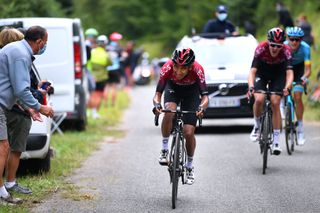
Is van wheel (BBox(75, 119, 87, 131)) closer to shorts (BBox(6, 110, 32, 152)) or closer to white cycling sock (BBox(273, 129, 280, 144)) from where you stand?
white cycling sock (BBox(273, 129, 280, 144))

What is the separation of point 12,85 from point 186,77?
211 cm

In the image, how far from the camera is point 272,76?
12.8 meters

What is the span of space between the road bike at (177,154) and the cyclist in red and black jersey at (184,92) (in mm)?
112

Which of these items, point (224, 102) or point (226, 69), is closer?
point (224, 102)

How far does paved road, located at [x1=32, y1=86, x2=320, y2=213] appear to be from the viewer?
951 centimetres

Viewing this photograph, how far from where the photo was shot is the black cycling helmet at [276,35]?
39.8 ft

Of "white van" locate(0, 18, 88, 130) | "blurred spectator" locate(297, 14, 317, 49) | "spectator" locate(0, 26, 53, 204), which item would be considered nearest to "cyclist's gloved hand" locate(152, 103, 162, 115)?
"spectator" locate(0, 26, 53, 204)

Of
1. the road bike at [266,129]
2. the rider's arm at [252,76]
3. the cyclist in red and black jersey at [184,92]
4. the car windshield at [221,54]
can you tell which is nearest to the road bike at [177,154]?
the cyclist in red and black jersey at [184,92]

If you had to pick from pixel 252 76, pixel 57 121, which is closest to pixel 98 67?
pixel 57 121

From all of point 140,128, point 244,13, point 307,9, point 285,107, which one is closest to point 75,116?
point 140,128

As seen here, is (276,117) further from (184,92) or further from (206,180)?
(184,92)

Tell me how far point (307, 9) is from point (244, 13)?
346 inches

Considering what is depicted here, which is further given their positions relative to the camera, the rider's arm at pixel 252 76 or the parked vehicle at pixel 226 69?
the parked vehicle at pixel 226 69

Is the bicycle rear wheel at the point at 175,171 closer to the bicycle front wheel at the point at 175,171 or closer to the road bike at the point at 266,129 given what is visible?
the bicycle front wheel at the point at 175,171
